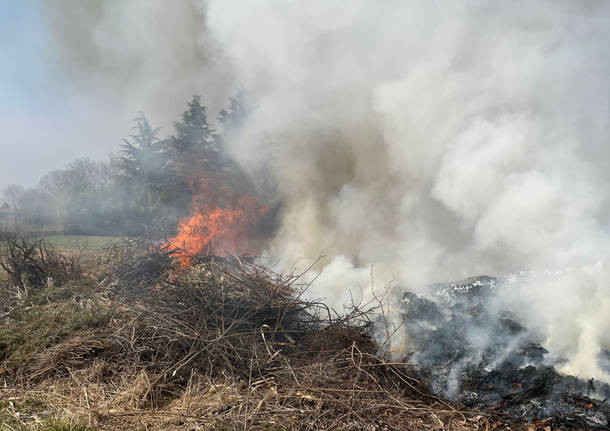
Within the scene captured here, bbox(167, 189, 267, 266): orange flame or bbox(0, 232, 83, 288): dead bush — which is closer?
bbox(0, 232, 83, 288): dead bush

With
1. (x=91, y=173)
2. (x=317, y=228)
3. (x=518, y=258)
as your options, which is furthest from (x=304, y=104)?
(x=91, y=173)

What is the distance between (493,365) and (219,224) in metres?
13.4

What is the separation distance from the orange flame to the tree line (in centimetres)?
155

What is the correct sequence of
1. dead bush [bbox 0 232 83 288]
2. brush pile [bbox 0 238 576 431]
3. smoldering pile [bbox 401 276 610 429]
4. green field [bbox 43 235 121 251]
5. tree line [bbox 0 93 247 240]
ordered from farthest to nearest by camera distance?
tree line [bbox 0 93 247 240], green field [bbox 43 235 121 251], dead bush [bbox 0 232 83 288], smoldering pile [bbox 401 276 610 429], brush pile [bbox 0 238 576 431]

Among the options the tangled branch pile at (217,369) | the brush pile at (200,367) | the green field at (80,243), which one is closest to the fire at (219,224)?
the green field at (80,243)

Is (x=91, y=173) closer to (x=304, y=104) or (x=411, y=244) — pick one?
(x=304, y=104)

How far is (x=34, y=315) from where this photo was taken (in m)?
6.26

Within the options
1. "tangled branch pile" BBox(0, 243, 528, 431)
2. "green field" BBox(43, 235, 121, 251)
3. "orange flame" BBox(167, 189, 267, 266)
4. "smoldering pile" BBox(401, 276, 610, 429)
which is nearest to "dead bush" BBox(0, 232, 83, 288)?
"tangled branch pile" BBox(0, 243, 528, 431)

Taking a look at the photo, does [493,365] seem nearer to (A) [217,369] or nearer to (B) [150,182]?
(A) [217,369]

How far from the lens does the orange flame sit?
14356 millimetres

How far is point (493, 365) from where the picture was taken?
4.98m

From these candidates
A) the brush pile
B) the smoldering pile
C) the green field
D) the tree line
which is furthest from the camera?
the tree line

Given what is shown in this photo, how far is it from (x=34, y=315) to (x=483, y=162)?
10.6 meters

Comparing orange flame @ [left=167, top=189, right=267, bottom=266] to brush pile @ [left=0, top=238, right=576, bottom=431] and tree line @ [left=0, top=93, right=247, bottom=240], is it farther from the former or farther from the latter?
brush pile @ [left=0, top=238, right=576, bottom=431]
